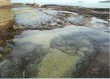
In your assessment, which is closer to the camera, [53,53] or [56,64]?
[56,64]

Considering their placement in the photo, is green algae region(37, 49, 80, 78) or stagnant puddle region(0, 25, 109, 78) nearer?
green algae region(37, 49, 80, 78)

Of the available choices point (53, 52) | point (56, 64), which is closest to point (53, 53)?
point (53, 52)

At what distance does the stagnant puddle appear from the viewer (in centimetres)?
491

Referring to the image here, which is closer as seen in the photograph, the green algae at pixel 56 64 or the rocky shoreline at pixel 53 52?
the green algae at pixel 56 64

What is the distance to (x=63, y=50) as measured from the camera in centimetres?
633

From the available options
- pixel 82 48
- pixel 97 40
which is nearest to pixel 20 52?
pixel 82 48

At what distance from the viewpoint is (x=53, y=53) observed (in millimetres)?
6090

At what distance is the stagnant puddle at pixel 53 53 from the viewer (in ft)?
16.1

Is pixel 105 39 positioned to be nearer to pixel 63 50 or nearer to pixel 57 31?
pixel 63 50

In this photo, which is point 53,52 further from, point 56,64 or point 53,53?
point 56,64

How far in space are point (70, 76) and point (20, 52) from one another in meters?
2.99

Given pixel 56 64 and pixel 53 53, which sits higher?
pixel 53 53

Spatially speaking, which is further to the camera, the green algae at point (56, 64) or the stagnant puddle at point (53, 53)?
the stagnant puddle at point (53, 53)

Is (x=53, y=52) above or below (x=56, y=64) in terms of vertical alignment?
above
